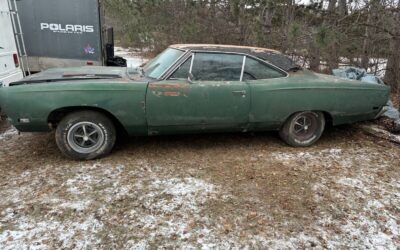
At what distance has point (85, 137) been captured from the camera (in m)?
3.81

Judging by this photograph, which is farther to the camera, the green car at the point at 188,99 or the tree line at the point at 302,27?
the tree line at the point at 302,27

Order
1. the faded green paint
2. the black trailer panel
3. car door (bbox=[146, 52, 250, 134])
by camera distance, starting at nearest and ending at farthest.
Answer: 1. the faded green paint
2. car door (bbox=[146, 52, 250, 134])
3. the black trailer panel

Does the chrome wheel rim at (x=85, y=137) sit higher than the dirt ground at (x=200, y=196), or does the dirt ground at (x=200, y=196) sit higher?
the chrome wheel rim at (x=85, y=137)

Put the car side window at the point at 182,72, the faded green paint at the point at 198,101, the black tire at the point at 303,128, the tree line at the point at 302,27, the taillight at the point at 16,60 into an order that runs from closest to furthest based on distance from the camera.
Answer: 1. the faded green paint at the point at 198,101
2. the car side window at the point at 182,72
3. the black tire at the point at 303,128
4. the taillight at the point at 16,60
5. the tree line at the point at 302,27

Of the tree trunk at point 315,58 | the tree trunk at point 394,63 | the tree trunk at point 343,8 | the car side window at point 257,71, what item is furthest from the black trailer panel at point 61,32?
the tree trunk at point 394,63

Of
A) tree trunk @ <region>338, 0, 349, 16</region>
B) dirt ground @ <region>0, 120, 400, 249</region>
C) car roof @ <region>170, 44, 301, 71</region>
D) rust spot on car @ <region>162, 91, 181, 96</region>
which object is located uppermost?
tree trunk @ <region>338, 0, 349, 16</region>

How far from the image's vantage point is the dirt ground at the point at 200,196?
2.65 meters

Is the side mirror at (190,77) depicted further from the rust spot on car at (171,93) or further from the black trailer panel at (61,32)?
the black trailer panel at (61,32)

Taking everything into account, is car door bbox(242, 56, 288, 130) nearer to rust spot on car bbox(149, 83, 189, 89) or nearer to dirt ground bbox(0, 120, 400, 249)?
dirt ground bbox(0, 120, 400, 249)

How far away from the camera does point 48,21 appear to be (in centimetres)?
680

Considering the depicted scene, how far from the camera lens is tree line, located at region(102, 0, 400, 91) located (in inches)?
277

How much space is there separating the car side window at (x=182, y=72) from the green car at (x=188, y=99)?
0.5 inches

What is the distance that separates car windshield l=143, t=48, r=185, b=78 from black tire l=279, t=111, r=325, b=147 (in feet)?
5.94

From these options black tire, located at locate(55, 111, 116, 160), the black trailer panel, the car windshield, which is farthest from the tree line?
black tire, located at locate(55, 111, 116, 160)
